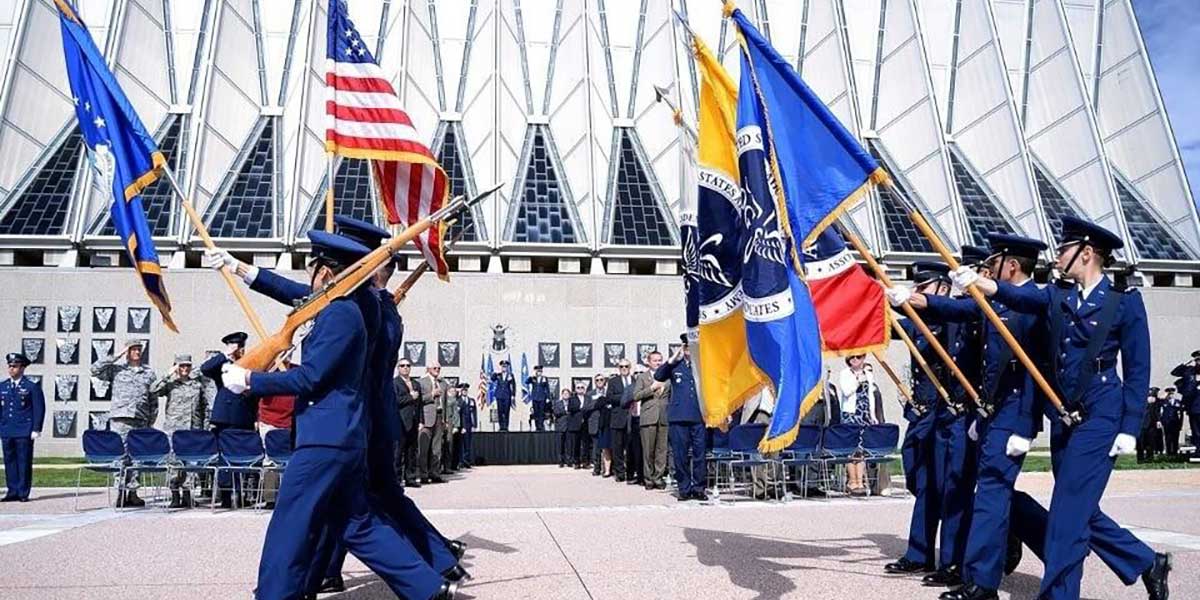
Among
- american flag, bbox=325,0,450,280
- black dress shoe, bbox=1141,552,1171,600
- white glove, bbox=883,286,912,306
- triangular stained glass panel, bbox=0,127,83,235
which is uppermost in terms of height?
triangular stained glass panel, bbox=0,127,83,235

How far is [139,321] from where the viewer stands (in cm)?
2370

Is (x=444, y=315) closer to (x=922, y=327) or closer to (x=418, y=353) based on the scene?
(x=418, y=353)

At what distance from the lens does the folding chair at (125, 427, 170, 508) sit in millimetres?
11570

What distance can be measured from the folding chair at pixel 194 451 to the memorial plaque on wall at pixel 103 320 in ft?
45.8

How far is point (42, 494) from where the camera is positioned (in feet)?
44.4

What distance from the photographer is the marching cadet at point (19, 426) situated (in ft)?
41.1

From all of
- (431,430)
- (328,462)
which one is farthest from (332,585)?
(431,430)

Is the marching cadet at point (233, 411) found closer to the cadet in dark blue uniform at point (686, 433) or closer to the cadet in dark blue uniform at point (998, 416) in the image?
the cadet in dark blue uniform at point (686, 433)

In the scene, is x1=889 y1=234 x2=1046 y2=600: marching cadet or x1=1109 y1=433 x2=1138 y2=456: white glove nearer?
x1=1109 y1=433 x2=1138 y2=456: white glove

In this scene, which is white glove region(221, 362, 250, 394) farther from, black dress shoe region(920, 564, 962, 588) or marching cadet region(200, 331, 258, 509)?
marching cadet region(200, 331, 258, 509)

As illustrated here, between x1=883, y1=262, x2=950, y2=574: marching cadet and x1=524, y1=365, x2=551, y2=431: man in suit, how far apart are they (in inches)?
639

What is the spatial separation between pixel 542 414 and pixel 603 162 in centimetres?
939

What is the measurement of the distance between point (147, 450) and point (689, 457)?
276 inches

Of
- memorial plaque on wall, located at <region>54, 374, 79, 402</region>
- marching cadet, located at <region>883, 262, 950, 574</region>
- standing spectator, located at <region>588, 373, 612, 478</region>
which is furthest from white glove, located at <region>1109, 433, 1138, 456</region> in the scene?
memorial plaque on wall, located at <region>54, 374, 79, 402</region>
